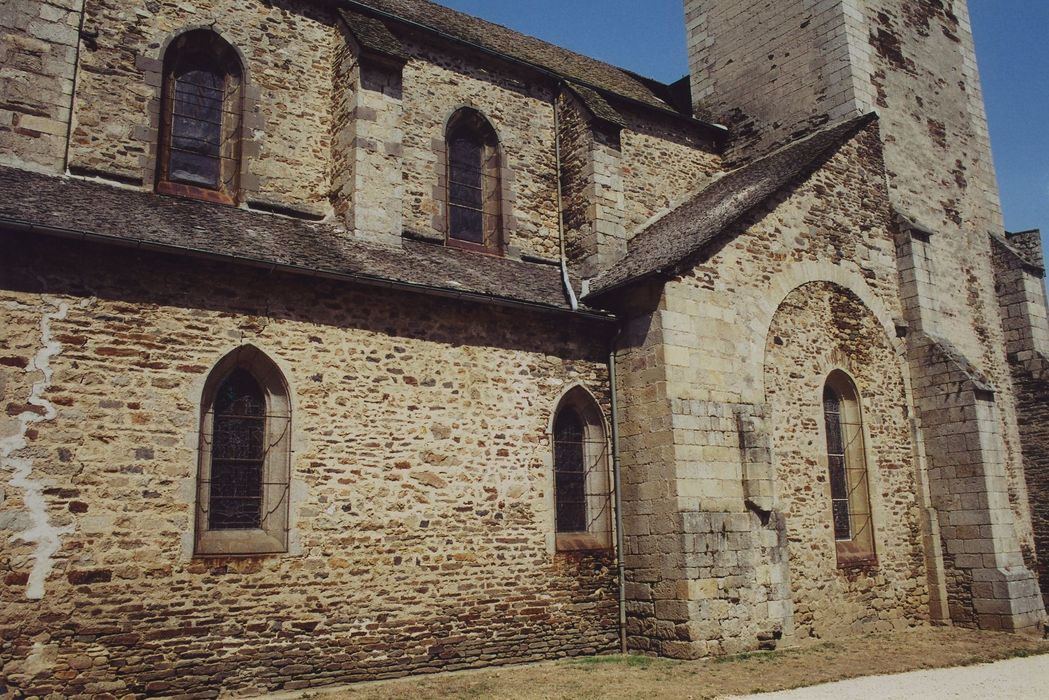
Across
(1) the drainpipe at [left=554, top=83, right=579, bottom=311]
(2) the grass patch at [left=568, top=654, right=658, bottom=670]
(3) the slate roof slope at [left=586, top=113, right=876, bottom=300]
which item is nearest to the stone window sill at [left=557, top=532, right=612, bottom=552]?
(2) the grass patch at [left=568, top=654, right=658, bottom=670]

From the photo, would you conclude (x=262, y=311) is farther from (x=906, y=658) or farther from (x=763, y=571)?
(x=906, y=658)

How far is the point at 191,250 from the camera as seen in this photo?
28.2ft

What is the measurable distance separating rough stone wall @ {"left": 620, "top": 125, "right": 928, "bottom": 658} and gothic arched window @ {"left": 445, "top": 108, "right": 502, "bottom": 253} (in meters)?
2.55

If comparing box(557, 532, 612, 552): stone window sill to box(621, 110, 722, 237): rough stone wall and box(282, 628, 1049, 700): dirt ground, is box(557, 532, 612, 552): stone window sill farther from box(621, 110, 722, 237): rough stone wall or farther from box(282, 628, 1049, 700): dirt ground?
box(621, 110, 722, 237): rough stone wall

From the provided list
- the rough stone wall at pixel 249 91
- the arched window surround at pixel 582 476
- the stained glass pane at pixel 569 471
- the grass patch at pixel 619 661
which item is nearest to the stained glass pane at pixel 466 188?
the rough stone wall at pixel 249 91

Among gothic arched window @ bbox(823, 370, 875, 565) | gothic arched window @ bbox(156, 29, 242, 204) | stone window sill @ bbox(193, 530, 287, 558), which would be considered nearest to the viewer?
stone window sill @ bbox(193, 530, 287, 558)

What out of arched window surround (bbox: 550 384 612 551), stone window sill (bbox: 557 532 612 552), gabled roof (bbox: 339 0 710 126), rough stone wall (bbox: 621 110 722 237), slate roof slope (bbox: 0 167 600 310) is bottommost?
stone window sill (bbox: 557 532 612 552)

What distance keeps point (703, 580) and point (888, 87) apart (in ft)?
31.5

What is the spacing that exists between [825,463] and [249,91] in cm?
896

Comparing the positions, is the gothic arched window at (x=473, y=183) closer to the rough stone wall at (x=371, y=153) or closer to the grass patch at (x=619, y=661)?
the rough stone wall at (x=371, y=153)

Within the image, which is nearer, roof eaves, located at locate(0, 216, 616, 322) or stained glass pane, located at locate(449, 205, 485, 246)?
roof eaves, located at locate(0, 216, 616, 322)

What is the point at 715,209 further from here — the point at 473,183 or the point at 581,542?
the point at 581,542

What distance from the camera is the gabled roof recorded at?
13.1 metres

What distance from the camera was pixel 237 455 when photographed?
9.02 metres
